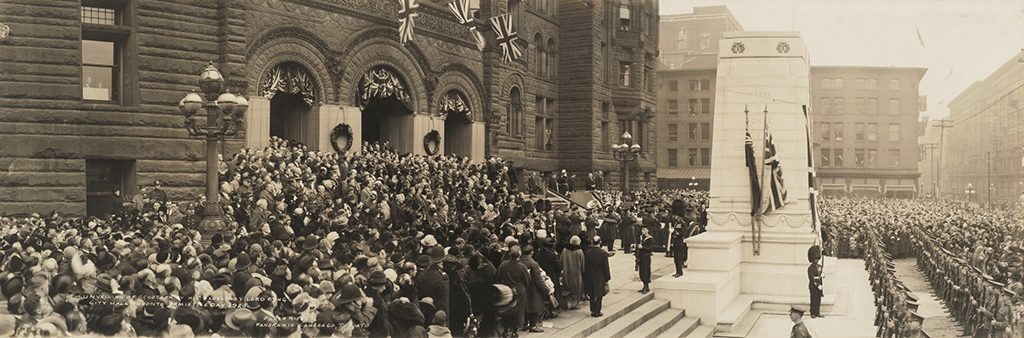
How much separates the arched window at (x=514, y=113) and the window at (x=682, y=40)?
4495 cm

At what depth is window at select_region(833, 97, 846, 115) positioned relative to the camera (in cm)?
6988

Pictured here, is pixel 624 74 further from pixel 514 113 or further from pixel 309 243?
pixel 309 243

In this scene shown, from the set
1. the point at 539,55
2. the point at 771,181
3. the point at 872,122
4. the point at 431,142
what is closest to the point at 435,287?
the point at 771,181

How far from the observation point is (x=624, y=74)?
163ft

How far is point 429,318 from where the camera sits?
10547 mm

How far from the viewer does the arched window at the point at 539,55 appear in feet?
141

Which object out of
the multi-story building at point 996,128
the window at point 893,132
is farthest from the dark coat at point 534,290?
the window at point 893,132

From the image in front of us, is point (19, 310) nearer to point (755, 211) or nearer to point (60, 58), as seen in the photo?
point (60, 58)

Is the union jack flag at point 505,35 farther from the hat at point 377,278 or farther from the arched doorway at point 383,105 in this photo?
the hat at point 377,278

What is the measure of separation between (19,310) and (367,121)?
24.5 m

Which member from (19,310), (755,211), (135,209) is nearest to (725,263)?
(755,211)

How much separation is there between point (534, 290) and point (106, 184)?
13.0m

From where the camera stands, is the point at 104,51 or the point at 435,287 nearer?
the point at 435,287

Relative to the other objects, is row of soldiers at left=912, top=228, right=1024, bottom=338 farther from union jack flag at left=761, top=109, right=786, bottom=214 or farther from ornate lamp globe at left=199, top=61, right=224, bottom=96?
ornate lamp globe at left=199, top=61, right=224, bottom=96
